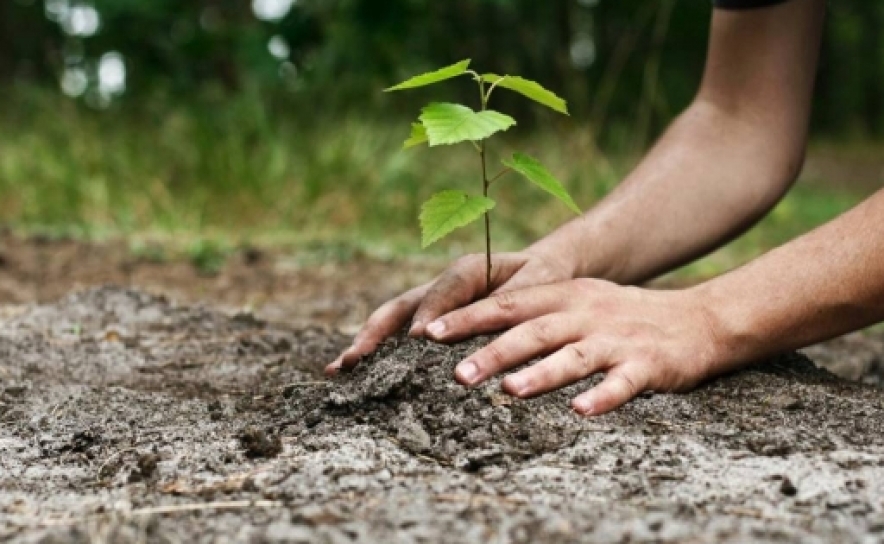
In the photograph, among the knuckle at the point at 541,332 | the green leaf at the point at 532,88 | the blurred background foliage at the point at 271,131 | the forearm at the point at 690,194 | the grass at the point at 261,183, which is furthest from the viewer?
the blurred background foliage at the point at 271,131

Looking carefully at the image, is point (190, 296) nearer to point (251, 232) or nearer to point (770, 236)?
point (251, 232)

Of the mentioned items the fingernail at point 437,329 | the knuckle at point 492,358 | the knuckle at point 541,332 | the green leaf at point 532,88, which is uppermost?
the green leaf at point 532,88

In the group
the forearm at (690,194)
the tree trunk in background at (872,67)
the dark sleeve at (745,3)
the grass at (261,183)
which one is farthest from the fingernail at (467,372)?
the tree trunk in background at (872,67)

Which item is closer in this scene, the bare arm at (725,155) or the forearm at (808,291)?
the forearm at (808,291)

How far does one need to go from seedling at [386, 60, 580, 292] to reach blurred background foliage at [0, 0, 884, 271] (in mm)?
2838

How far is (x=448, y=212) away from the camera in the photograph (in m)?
1.64

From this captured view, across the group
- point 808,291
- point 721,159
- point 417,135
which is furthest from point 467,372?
point 721,159

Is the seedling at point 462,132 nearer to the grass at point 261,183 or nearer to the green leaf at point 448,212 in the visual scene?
the green leaf at point 448,212

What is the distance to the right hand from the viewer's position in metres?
1.87

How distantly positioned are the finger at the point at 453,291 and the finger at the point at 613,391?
338 millimetres

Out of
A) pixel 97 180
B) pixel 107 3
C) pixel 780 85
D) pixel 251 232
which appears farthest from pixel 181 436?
pixel 107 3

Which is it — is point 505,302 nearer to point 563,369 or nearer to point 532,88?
point 563,369

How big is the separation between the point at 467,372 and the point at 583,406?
19 cm

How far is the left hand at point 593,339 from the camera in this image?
65.1 inches
